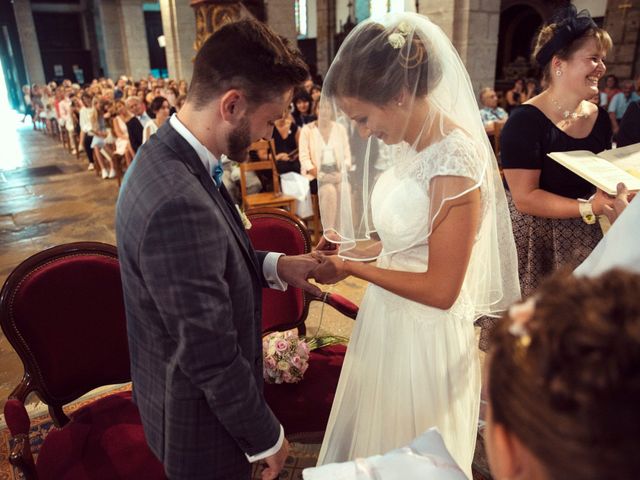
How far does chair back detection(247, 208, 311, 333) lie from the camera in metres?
2.21

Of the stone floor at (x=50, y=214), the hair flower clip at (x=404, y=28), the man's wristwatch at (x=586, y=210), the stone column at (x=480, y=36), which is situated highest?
the stone column at (x=480, y=36)

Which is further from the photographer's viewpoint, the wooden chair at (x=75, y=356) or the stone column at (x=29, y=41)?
the stone column at (x=29, y=41)

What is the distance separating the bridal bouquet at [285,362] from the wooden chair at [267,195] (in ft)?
9.98

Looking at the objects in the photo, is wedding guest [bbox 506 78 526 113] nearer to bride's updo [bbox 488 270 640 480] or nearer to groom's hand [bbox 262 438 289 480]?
groom's hand [bbox 262 438 289 480]

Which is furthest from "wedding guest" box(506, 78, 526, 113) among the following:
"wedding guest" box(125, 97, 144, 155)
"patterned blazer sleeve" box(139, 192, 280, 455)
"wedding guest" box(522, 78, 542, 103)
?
"patterned blazer sleeve" box(139, 192, 280, 455)

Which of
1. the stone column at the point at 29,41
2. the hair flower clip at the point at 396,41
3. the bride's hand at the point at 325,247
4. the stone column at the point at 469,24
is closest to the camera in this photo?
the hair flower clip at the point at 396,41

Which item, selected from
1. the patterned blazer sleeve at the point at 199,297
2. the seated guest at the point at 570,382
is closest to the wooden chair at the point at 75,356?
the patterned blazer sleeve at the point at 199,297

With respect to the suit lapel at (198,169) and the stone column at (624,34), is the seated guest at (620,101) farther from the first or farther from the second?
the suit lapel at (198,169)

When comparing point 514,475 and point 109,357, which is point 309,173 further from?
point 514,475

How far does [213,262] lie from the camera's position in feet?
3.23

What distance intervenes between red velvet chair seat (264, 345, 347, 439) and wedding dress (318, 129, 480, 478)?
14cm

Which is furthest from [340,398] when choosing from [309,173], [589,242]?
[309,173]

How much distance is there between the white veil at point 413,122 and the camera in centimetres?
131

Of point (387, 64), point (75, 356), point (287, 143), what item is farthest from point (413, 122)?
point (287, 143)
